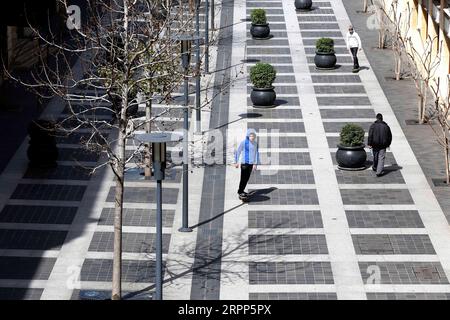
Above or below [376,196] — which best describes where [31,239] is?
above

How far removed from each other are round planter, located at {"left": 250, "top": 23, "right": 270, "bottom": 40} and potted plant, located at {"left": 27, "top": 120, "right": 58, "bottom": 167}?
17.1m

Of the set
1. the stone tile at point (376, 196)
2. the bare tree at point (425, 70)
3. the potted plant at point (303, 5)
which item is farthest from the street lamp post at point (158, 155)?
the potted plant at point (303, 5)

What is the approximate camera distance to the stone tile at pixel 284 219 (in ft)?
88.6

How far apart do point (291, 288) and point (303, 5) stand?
29.4 m

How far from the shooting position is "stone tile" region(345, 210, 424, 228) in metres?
26.9

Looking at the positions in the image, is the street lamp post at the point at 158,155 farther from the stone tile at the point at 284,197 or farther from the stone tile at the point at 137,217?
the stone tile at the point at 284,197

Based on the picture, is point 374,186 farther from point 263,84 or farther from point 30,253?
point 30,253

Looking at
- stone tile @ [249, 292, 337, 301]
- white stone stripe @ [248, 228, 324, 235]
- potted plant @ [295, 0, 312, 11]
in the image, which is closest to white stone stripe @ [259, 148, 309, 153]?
white stone stripe @ [248, 228, 324, 235]

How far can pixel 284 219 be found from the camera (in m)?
27.5

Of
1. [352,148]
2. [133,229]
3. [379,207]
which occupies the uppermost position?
[352,148]

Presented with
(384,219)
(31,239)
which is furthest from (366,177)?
(31,239)

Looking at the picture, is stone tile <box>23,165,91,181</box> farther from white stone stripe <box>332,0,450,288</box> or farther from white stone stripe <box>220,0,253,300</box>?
white stone stripe <box>332,0,450,288</box>

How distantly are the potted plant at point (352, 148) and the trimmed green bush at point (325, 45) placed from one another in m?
11.5

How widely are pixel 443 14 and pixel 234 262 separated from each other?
18119mm
